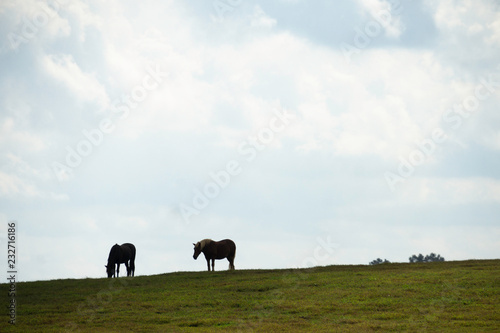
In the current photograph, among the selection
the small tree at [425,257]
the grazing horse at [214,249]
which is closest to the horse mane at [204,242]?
the grazing horse at [214,249]

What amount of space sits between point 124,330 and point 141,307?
181 inches

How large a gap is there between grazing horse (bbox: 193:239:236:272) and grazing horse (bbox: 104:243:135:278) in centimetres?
498

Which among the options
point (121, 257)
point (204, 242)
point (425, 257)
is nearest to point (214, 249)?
point (204, 242)

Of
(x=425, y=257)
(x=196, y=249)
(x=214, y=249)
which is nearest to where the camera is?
(x=196, y=249)

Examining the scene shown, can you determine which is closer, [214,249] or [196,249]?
[196,249]

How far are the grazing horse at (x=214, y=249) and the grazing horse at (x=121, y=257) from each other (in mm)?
4976

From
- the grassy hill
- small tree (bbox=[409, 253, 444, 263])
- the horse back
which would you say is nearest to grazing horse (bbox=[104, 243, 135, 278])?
the grassy hill

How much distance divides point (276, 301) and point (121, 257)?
1642 centimetres

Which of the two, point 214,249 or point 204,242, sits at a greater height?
point 204,242

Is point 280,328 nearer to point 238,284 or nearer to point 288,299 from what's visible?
point 288,299

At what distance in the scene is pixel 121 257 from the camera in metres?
41.1

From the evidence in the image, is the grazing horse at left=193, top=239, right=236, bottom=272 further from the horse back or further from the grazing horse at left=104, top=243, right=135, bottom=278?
the grazing horse at left=104, top=243, right=135, bottom=278

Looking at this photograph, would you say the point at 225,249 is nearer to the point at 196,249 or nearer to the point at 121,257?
the point at 196,249

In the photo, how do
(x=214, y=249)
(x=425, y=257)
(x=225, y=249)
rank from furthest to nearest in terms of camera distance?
(x=425, y=257) → (x=225, y=249) → (x=214, y=249)
